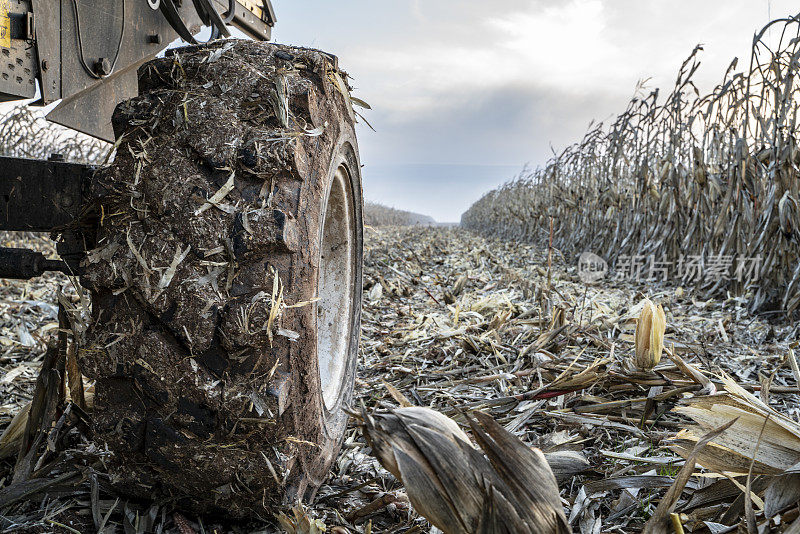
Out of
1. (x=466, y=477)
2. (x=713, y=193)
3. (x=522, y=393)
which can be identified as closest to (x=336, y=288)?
(x=522, y=393)

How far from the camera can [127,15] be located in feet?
6.61

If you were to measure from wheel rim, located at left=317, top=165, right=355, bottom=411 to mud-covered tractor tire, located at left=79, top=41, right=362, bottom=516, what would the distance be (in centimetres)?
59

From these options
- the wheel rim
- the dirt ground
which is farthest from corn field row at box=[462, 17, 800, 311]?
the wheel rim

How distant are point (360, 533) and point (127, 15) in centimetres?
195

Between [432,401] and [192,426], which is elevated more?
[192,426]

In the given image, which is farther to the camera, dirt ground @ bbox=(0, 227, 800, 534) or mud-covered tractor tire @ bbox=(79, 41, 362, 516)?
dirt ground @ bbox=(0, 227, 800, 534)

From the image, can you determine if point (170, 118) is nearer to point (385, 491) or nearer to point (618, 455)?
point (385, 491)

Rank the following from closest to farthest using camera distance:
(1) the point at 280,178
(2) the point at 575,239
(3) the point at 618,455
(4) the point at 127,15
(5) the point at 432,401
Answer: (1) the point at 280,178 → (3) the point at 618,455 → (4) the point at 127,15 → (5) the point at 432,401 → (2) the point at 575,239

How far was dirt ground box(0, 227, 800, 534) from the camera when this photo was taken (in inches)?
58.7

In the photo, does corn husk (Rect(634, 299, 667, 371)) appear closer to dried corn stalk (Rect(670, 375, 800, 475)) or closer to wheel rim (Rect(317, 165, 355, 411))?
dried corn stalk (Rect(670, 375, 800, 475))

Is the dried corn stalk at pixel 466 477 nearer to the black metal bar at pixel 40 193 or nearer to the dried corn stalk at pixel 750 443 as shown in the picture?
the dried corn stalk at pixel 750 443

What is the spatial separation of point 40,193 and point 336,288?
3.52ft

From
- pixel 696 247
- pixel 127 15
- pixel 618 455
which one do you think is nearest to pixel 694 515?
pixel 618 455

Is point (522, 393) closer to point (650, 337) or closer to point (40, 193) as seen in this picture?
point (650, 337)
